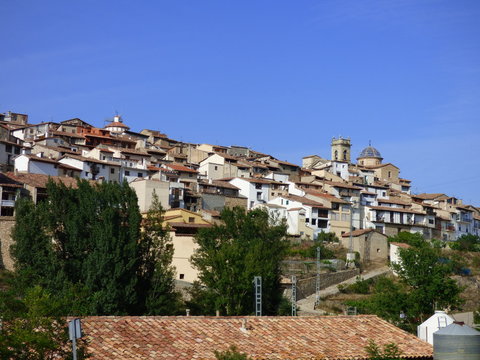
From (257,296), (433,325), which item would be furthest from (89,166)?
(433,325)

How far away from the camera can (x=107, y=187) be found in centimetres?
3859

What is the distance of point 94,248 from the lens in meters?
35.8

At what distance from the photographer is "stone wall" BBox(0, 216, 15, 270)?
45.6 metres

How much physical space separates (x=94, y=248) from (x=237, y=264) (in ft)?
23.0

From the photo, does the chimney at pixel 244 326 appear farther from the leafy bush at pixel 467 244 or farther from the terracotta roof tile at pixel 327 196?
the terracotta roof tile at pixel 327 196

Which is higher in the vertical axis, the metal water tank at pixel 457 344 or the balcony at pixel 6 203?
the balcony at pixel 6 203

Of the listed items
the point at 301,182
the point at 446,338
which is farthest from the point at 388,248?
the point at 446,338

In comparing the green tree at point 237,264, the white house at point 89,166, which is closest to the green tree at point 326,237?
the white house at point 89,166

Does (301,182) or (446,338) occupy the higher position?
(301,182)

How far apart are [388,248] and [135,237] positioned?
102 feet

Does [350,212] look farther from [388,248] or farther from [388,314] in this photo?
[388,314]

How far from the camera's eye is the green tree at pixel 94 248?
1332 inches

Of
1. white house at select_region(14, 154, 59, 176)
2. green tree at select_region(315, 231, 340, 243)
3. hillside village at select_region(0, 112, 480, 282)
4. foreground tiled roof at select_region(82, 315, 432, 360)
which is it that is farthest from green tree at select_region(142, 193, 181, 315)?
green tree at select_region(315, 231, 340, 243)

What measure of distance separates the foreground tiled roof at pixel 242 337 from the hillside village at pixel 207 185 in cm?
2336
